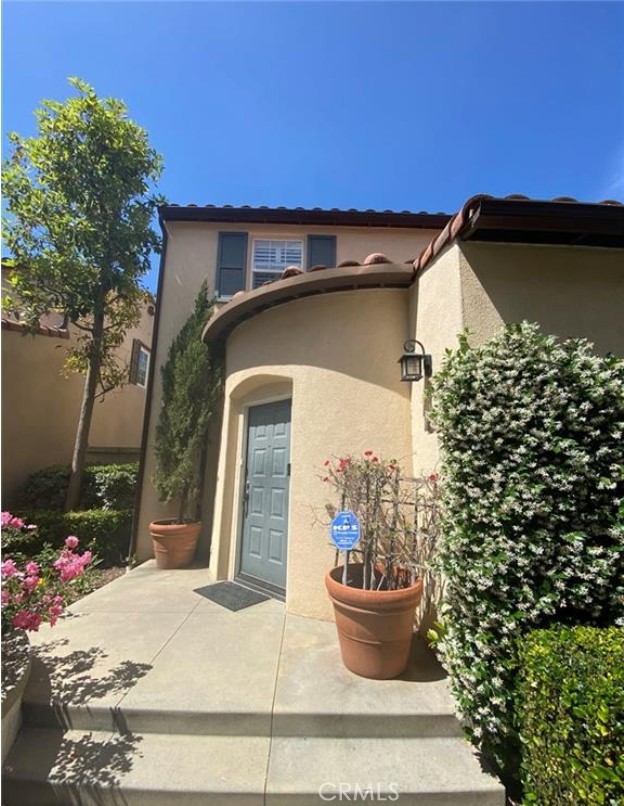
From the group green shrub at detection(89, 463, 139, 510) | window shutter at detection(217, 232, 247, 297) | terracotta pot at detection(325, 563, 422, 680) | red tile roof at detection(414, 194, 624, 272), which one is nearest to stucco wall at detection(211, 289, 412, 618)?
terracotta pot at detection(325, 563, 422, 680)

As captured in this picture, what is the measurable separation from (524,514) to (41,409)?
9880 millimetres

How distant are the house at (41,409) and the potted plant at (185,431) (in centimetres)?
341

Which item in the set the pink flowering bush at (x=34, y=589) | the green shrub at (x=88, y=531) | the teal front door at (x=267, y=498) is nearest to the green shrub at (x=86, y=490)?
the green shrub at (x=88, y=531)

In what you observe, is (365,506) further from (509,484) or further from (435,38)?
(435,38)

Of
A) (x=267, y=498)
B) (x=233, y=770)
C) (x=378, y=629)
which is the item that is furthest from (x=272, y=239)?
(x=233, y=770)

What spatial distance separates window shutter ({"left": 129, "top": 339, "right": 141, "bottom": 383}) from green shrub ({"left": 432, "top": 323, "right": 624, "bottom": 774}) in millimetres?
10902

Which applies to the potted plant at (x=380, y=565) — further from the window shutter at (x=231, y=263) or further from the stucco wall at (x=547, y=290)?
the window shutter at (x=231, y=263)

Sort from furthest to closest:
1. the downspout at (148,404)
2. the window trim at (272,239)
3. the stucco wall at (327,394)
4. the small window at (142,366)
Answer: the small window at (142,366) < the window trim at (272,239) < the downspout at (148,404) < the stucco wall at (327,394)

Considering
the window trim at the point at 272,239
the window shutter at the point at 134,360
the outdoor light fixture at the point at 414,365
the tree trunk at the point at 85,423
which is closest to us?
the outdoor light fixture at the point at 414,365

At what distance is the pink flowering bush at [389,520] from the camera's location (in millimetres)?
3477

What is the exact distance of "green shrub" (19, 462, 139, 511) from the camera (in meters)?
7.01

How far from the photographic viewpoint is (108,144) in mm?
6832

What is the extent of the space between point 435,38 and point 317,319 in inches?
148

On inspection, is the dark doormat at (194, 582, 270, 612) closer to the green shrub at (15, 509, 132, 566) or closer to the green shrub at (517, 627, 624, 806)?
the green shrub at (15, 509, 132, 566)
